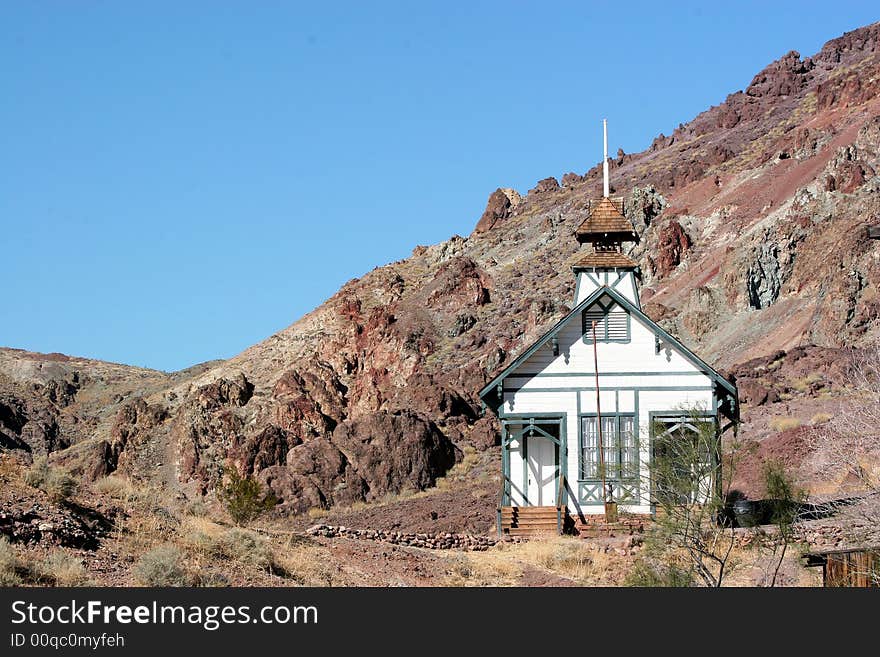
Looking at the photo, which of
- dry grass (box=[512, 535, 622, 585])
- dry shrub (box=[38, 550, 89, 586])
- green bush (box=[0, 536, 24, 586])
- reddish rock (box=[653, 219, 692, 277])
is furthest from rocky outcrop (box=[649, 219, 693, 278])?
green bush (box=[0, 536, 24, 586])

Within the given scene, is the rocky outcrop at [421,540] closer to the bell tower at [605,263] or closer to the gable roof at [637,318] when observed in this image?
the gable roof at [637,318]

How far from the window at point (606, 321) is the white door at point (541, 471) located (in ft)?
9.80

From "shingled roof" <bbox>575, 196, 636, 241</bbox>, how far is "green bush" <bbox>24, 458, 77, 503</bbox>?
19001 millimetres

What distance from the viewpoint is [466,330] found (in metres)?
87.4

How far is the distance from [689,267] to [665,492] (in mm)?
64420

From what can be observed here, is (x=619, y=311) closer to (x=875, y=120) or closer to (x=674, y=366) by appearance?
(x=674, y=366)

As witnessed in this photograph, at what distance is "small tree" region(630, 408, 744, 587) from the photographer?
20.1m

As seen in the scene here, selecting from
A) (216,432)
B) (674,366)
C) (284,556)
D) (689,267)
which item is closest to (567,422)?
(674,366)

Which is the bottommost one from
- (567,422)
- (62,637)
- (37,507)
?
(62,637)

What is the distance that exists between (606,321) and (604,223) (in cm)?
615

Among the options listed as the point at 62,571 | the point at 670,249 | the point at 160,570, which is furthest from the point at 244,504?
the point at 670,249

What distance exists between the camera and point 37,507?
800 inches

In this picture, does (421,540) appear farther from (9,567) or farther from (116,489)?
(9,567)

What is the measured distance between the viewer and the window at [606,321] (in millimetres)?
31547
